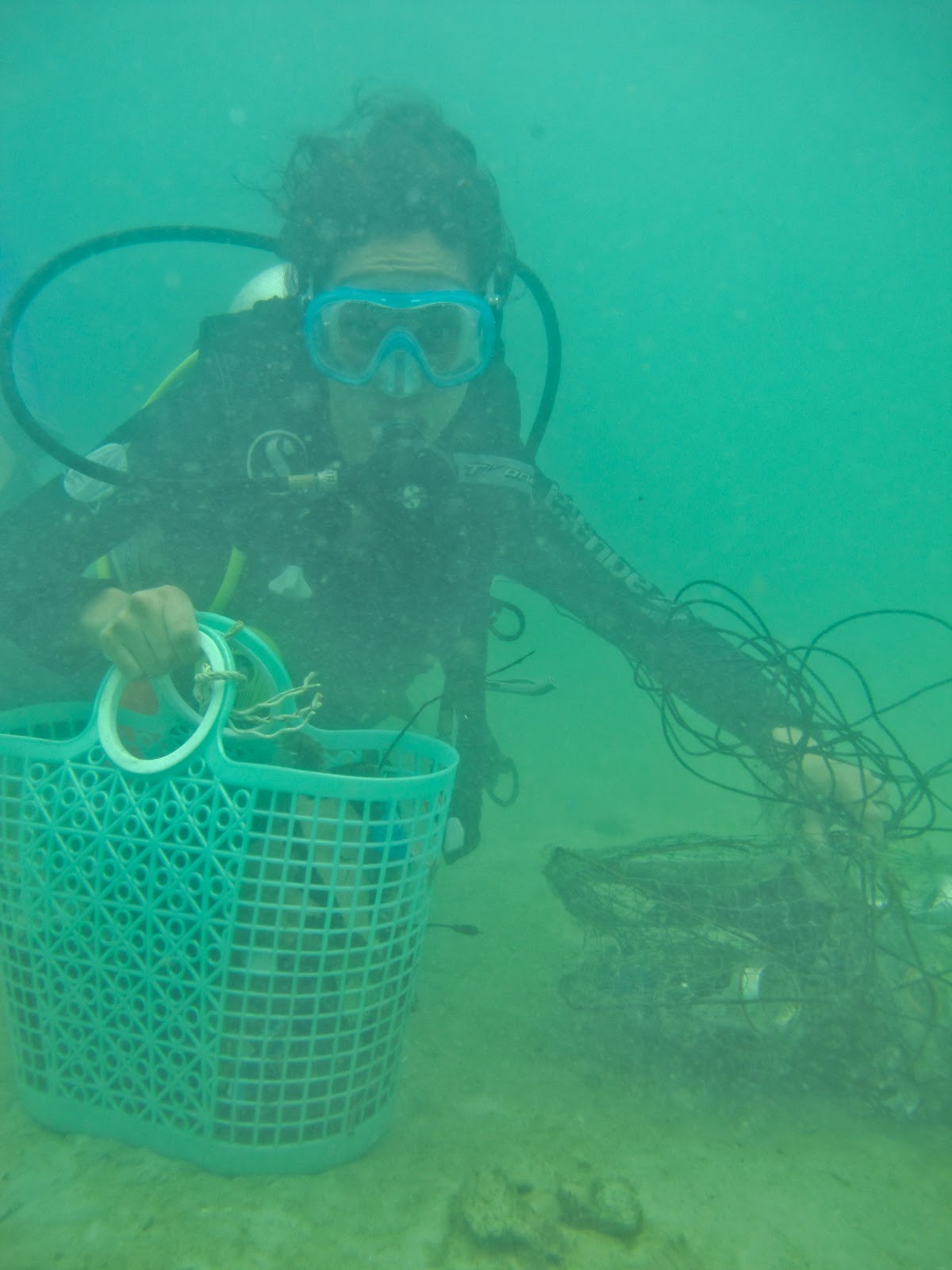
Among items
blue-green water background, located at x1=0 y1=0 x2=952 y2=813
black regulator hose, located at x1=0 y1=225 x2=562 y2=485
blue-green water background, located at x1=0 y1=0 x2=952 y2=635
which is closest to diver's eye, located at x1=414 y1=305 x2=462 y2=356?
black regulator hose, located at x1=0 y1=225 x2=562 y2=485

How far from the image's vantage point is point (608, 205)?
2370cm

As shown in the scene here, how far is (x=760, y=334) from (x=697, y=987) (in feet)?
114

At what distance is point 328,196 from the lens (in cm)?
279

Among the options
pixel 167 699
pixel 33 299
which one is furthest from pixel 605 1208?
pixel 33 299

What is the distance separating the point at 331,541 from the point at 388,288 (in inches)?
42.2

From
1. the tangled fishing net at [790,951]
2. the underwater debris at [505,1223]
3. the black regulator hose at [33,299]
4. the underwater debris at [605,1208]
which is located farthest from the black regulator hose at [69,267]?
the underwater debris at [605,1208]

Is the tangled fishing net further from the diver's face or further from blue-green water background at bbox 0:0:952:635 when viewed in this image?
blue-green water background at bbox 0:0:952:635

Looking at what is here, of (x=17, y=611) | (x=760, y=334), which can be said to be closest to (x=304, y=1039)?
(x=17, y=611)

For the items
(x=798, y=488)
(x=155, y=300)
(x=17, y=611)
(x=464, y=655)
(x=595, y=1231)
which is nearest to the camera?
(x=595, y=1231)

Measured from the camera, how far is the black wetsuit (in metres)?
2.58

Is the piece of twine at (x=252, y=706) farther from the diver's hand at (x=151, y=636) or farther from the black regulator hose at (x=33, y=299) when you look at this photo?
the black regulator hose at (x=33, y=299)

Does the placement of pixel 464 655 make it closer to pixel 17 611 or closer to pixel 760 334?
pixel 17 611

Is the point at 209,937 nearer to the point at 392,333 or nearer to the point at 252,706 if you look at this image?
the point at 252,706

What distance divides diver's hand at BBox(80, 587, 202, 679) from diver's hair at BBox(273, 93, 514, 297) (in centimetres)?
196
